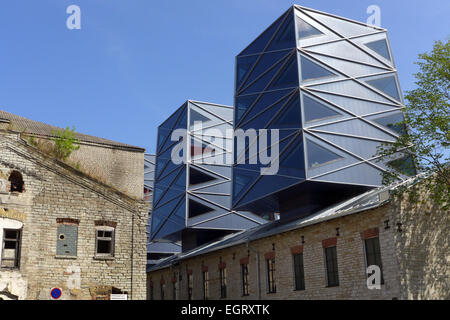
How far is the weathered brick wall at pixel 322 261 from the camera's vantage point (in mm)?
19719

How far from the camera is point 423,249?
1992cm

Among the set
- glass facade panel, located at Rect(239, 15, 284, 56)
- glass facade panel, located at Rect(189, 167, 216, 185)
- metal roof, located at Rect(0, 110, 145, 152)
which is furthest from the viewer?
glass facade panel, located at Rect(189, 167, 216, 185)

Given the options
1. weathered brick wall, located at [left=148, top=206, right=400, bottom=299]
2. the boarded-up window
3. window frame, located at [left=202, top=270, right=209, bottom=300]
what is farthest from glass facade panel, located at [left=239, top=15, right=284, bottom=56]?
the boarded-up window

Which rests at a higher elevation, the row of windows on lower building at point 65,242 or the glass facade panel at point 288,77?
the glass facade panel at point 288,77

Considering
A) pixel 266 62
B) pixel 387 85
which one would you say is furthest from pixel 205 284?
pixel 387 85

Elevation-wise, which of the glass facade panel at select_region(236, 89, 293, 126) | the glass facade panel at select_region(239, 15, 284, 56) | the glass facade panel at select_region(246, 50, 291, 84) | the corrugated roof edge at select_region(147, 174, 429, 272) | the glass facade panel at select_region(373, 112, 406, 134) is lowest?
the corrugated roof edge at select_region(147, 174, 429, 272)

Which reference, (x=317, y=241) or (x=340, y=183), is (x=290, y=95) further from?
(x=317, y=241)

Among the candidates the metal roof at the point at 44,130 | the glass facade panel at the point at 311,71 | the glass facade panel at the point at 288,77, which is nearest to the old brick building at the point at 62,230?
the metal roof at the point at 44,130

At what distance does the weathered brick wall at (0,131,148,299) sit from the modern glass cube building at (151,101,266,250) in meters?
19.6

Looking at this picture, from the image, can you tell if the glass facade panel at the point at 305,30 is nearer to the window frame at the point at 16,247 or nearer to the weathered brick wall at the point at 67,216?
the weathered brick wall at the point at 67,216

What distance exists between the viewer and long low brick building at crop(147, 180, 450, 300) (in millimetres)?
19453

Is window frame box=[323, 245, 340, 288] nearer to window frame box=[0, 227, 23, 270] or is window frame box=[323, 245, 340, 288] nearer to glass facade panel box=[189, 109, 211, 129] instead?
window frame box=[0, 227, 23, 270]

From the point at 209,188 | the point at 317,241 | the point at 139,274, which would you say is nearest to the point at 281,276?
the point at 317,241

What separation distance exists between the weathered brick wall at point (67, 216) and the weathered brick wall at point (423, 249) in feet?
34.9
